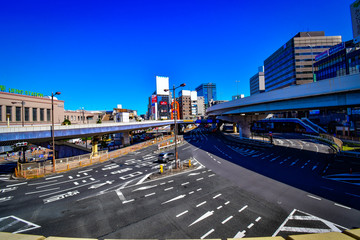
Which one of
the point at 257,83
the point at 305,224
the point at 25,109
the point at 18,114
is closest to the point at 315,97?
the point at 305,224

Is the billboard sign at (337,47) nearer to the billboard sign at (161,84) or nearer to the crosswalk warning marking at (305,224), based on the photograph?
the crosswalk warning marking at (305,224)

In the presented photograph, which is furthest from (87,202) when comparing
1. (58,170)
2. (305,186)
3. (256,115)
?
(256,115)

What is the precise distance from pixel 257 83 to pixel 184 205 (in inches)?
7162

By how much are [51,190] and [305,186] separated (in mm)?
25258

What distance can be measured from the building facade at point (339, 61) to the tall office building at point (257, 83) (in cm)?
8606

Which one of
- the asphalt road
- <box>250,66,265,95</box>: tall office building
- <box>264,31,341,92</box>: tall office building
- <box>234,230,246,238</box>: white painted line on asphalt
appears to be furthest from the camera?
<box>250,66,265,95</box>: tall office building

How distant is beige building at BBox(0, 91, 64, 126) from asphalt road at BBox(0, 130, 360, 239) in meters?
34.4

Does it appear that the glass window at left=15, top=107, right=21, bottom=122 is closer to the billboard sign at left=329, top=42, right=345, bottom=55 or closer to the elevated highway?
the elevated highway

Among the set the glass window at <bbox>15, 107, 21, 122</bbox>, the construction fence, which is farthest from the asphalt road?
the glass window at <bbox>15, 107, 21, 122</bbox>

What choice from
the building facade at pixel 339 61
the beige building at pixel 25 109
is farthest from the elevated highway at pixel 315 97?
the beige building at pixel 25 109

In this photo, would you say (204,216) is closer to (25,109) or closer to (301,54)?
(25,109)

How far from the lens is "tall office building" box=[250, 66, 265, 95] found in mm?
162600

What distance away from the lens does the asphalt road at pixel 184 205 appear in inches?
359

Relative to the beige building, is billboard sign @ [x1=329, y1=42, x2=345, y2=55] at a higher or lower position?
higher
